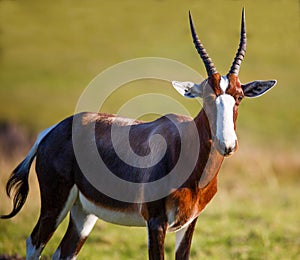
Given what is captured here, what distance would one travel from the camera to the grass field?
39.8 feet

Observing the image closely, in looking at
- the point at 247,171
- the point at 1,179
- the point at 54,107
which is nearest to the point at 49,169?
the point at 1,179

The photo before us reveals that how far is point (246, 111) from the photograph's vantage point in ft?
94.6

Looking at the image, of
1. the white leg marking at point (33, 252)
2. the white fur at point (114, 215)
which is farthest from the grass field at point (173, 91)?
the white fur at point (114, 215)

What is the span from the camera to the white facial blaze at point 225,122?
713 centimetres

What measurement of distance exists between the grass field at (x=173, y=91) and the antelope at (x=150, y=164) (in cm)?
205

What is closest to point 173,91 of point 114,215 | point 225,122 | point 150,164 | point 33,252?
point 33,252

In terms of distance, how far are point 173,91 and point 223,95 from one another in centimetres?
2412

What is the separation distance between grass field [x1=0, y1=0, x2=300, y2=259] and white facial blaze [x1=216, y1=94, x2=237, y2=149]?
4.23 meters

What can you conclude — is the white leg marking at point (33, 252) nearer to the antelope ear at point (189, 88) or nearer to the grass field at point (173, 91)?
the grass field at point (173, 91)

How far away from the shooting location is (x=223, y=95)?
739 centimetres

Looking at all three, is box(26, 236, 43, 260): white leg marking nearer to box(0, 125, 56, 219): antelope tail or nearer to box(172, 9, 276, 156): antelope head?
box(0, 125, 56, 219): antelope tail

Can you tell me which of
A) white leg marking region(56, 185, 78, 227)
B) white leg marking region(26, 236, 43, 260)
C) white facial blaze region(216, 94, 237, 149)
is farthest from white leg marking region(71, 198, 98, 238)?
white facial blaze region(216, 94, 237, 149)

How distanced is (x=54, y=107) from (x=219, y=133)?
74.1 ft

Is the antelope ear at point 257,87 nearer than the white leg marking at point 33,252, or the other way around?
the antelope ear at point 257,87
